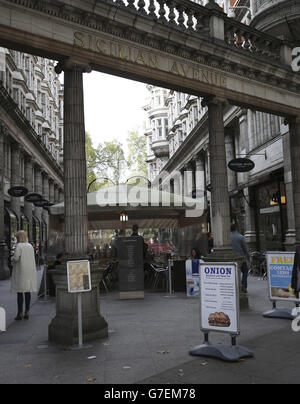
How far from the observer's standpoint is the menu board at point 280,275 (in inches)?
331

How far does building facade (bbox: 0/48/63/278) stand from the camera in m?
22.4

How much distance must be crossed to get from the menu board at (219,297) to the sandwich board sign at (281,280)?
302cm

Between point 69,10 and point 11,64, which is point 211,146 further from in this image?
point 11,64

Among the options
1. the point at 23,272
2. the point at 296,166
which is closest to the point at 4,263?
the point at 23,272

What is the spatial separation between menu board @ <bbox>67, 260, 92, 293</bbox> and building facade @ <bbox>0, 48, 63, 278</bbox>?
1405 centimetres

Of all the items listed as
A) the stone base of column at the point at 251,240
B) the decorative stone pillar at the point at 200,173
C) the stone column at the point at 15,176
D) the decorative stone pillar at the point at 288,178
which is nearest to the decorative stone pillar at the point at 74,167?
the decorative stone pillar at the point at 288,178

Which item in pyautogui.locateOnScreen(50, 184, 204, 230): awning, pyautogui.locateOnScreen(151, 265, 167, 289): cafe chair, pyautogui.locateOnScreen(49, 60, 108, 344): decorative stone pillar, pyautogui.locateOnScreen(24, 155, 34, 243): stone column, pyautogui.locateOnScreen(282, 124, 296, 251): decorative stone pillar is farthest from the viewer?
pyautogui.locateOnScreen(24, 155, 34, 243): stone column

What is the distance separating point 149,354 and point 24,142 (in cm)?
2505

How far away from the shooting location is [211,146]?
10680 millimetres

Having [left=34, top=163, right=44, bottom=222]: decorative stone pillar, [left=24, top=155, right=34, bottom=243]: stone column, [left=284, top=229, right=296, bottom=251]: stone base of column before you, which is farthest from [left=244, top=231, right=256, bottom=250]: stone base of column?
[left=34, top=163, right=44, bottom=222]: decorative stone pillar

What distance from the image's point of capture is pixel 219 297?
19.4ft

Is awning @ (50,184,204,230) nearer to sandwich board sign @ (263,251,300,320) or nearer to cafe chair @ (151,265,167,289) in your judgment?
cafe chair @ (151,265,167,289)

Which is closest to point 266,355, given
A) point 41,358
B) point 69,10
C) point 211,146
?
point 41,358

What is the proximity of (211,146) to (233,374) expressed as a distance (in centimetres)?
689
